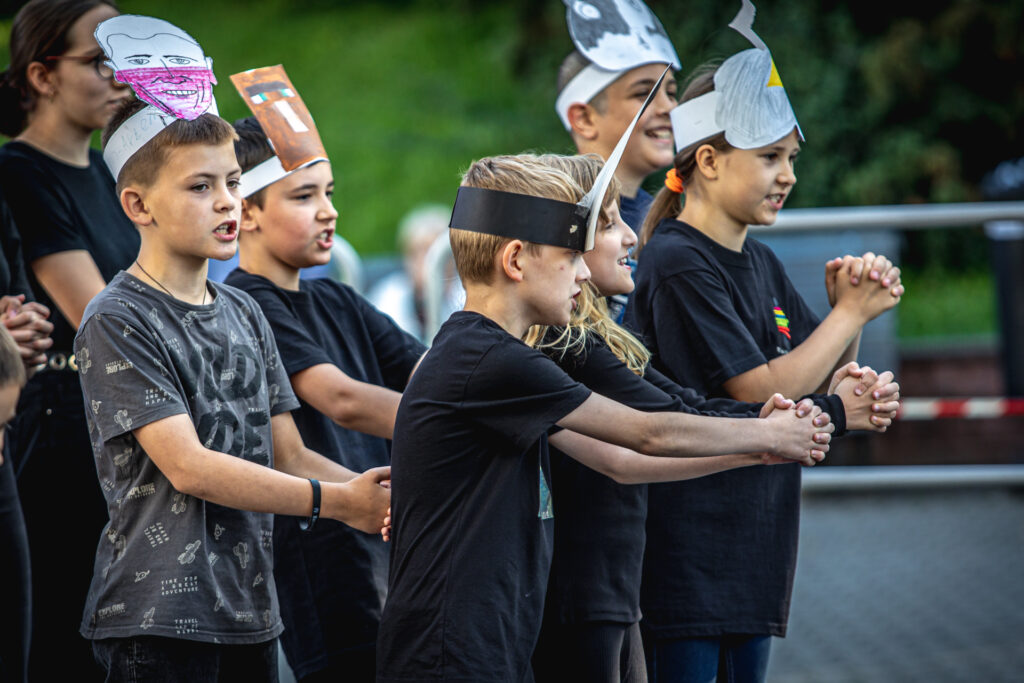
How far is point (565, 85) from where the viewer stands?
379 centimetres

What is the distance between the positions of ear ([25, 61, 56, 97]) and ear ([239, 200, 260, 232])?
583mm

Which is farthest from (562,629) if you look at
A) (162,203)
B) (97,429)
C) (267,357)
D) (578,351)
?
(162,203)

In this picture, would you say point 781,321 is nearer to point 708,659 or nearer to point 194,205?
point 708,659

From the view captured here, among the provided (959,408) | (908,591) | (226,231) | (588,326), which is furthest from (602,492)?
(959,408)

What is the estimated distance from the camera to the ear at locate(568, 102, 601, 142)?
370 cm

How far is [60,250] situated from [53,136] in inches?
12.8

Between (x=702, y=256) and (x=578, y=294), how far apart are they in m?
0.48

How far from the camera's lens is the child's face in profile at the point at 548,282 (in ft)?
7.92

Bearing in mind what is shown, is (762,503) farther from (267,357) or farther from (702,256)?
(267,357)

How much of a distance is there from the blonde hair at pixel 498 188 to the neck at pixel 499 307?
23 millimetres

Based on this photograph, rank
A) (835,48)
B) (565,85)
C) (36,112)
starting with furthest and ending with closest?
(835,48)
(565,85)
(36,112)

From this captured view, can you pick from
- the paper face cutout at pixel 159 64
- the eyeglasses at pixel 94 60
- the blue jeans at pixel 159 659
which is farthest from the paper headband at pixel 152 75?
the blue jeans at pixel 159 659

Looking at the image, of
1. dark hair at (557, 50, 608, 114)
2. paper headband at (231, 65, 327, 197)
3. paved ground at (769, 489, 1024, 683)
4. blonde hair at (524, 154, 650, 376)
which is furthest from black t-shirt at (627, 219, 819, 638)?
paved ground at (769, 489, 1024, 683)

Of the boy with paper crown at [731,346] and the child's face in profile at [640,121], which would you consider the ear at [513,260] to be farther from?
the child's face in profile at [640,121]
